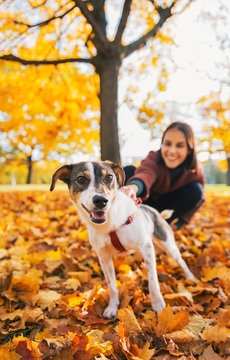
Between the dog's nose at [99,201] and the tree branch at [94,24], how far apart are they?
360 cm

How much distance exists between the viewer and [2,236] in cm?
409

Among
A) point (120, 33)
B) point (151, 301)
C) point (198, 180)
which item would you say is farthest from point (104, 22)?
point (151, 301)

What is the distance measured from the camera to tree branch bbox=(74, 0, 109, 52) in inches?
167

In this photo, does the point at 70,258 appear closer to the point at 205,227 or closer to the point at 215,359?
the point at 215,359

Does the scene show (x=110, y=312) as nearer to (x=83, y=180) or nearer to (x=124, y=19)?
(x=83, y=180)

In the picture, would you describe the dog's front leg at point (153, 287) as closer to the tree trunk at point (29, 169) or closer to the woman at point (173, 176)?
the woman at point (173, 176)

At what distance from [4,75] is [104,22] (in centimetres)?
291

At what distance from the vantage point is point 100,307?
232 centimetres

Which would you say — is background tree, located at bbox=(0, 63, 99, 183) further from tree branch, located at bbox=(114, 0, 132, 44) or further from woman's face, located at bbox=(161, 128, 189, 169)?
woman's face, located at bbox=(161, 128, 189, 169)

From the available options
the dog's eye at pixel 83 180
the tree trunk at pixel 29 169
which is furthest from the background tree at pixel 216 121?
the tree trunk at pixel 29 169

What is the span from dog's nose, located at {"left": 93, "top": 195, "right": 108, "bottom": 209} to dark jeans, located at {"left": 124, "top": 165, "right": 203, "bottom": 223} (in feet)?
7.89

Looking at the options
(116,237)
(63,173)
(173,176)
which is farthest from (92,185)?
(173,176)

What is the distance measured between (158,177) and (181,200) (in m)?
0.59

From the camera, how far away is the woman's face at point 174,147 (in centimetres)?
331
